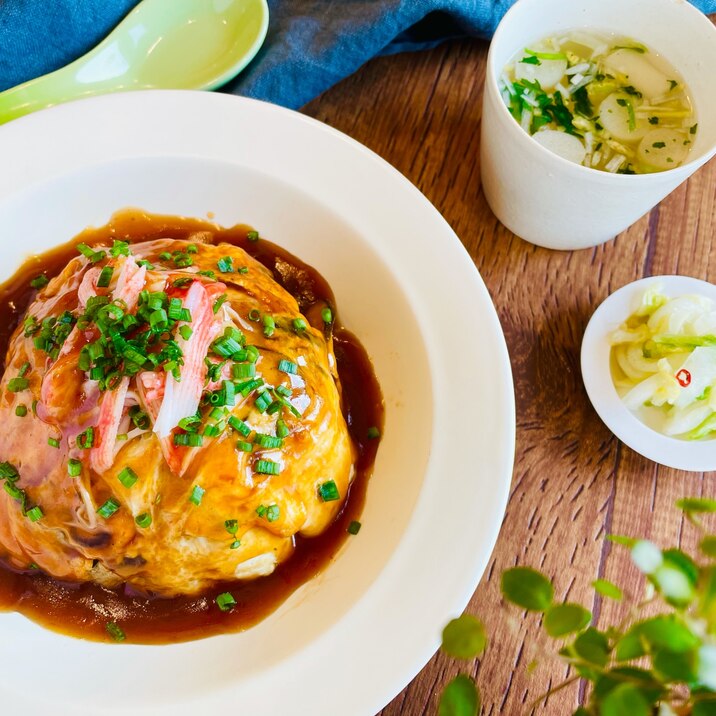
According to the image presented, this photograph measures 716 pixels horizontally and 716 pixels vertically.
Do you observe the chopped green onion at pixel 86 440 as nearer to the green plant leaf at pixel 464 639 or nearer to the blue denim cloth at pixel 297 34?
the green plant leaf at pixel 464 639

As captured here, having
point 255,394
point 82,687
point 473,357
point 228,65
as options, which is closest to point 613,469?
point 473,357

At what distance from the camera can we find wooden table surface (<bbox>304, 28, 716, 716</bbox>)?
6.94 ft

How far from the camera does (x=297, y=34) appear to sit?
8.64 ft

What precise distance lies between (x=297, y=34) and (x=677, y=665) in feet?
8.22

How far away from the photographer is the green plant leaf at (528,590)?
3.30ft

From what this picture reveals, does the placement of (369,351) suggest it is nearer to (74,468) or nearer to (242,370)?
(242,370)

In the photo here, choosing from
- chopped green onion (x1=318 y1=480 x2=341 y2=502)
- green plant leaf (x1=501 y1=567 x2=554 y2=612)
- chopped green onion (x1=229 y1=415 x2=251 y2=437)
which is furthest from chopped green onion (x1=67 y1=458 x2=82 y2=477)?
green plant leaf (x1=501 y1=567 x2=554 y2=612)

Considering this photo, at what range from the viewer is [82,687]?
6.11 feet

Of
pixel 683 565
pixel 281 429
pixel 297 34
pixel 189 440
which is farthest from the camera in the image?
pixel 297 34

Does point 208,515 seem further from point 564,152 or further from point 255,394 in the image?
point 564,152

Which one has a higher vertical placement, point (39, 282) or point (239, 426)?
point (39, 282)

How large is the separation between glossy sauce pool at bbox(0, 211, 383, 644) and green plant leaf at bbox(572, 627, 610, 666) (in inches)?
46.6

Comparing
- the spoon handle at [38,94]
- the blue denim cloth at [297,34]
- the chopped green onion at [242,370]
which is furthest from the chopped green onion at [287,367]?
the spoon handle at [38,94]

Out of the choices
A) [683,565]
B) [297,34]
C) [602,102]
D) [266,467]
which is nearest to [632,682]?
[683,565]
